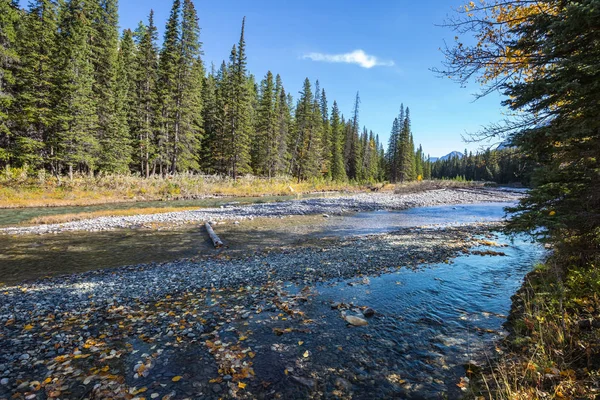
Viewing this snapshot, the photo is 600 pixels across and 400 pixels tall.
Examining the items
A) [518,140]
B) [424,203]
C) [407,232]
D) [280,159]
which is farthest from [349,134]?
[518,140]

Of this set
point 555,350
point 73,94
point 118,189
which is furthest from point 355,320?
point 73,94

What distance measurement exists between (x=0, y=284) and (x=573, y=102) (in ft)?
46.0

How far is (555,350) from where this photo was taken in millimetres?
3535

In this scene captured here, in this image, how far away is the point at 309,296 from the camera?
681cm

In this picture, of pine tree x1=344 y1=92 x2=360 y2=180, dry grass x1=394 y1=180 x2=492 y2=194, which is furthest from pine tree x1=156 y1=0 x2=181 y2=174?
pine tree x1=344 y1=92 x2=360 y2=180

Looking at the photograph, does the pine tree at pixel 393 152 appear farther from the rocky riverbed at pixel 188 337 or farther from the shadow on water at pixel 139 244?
the rocky riverbed at pixel 188 337

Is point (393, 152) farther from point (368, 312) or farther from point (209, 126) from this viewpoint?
point (368, 312)

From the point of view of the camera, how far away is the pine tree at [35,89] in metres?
23.6

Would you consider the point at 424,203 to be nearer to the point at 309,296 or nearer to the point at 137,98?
the point at 309,296

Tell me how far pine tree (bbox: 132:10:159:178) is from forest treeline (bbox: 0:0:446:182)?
0.40ft

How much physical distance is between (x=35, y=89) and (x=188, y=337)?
1246 inches

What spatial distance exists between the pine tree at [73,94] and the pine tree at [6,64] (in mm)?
3157

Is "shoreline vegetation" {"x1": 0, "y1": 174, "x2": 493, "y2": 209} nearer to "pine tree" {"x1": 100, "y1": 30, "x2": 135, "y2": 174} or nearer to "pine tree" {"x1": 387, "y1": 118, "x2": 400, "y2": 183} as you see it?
"pine tree" {"x1": 100, "y1": 30, "x2": 135, "y2": 174}

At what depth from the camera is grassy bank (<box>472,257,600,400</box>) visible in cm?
295
